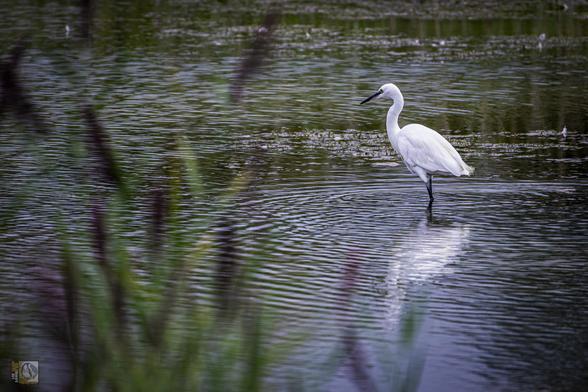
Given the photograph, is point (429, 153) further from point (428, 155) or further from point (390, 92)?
point (390, 92)

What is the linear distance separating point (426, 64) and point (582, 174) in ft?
31.7

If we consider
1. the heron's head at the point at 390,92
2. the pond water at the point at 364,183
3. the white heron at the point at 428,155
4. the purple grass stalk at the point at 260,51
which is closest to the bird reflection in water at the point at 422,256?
the pond water at the point at 364,183

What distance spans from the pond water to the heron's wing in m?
0.32

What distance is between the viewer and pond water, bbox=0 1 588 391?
5750 millimetres

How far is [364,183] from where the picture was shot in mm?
10750

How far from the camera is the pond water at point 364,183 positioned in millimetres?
5750

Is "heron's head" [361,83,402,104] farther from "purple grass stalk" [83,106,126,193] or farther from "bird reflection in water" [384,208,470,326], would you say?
"purple grass stalk" [83,106,126,193]

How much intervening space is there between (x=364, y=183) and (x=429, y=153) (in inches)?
34.1

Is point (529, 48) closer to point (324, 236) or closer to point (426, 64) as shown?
point (426, 64)

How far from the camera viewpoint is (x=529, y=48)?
75.6 ft

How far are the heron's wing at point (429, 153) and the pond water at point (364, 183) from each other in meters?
0.32

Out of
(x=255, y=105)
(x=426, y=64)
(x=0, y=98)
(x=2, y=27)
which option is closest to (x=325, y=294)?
(x=0, y=98)

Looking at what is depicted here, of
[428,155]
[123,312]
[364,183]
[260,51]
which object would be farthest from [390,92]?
[260,51]

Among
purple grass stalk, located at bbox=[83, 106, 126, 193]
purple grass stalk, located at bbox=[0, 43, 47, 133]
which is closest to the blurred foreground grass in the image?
purple grass stalk, located at bbox=[83, 106, 126, 193]
